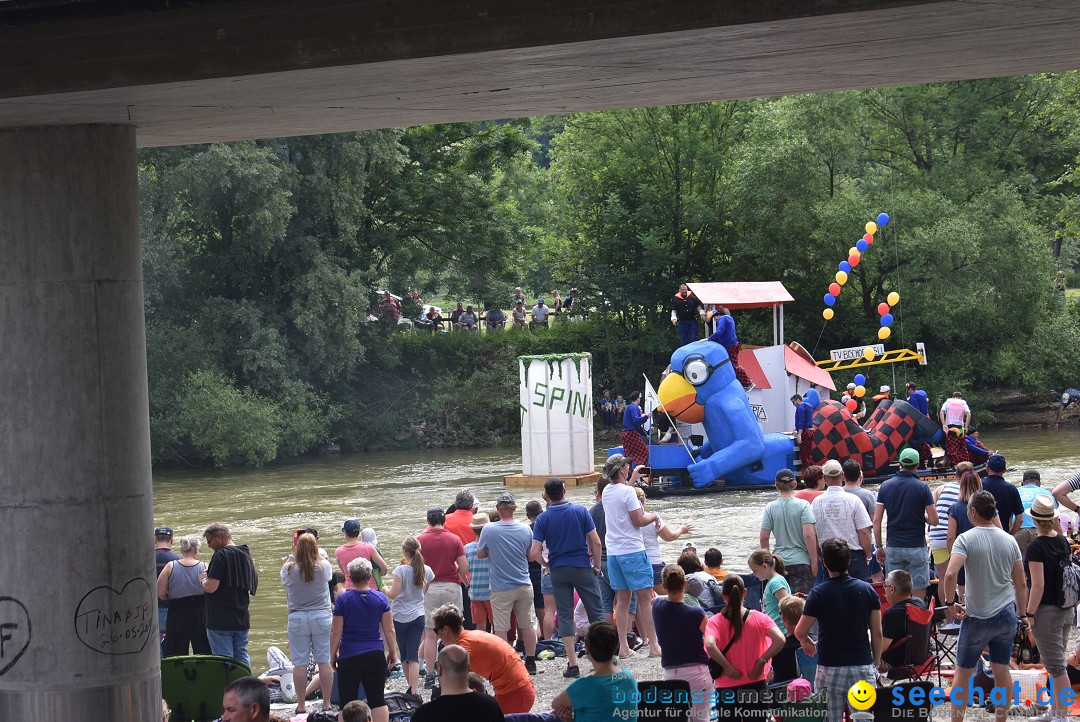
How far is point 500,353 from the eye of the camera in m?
44.9

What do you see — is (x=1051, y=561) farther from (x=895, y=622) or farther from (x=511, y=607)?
(x=511, y=607)

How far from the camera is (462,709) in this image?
19.2 ft

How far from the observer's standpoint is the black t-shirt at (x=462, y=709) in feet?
19.1

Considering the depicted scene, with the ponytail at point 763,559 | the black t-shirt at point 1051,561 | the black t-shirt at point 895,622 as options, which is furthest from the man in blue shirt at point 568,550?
the black t-shirt at point 1051,561

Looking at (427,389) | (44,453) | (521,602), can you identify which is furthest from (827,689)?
(427,389)

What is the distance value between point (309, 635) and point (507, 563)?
1.68 meters

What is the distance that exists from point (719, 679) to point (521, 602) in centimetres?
317

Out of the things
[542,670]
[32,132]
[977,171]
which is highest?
[977,171]

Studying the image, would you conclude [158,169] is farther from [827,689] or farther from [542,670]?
[827,689]

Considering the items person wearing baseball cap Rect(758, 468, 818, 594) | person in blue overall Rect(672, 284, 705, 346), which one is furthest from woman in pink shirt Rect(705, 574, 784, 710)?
person in blue overall Rect(672, 284, 705, 346)

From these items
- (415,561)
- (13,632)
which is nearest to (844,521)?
(415,561)

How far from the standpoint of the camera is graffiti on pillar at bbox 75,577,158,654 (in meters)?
7.34

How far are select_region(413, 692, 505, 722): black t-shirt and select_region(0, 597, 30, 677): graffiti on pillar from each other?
2686 millimetres

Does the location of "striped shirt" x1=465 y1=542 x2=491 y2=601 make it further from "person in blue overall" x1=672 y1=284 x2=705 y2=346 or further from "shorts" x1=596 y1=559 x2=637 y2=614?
"person in blue overall" x1=672 y1=284 x2=705 y2=346
